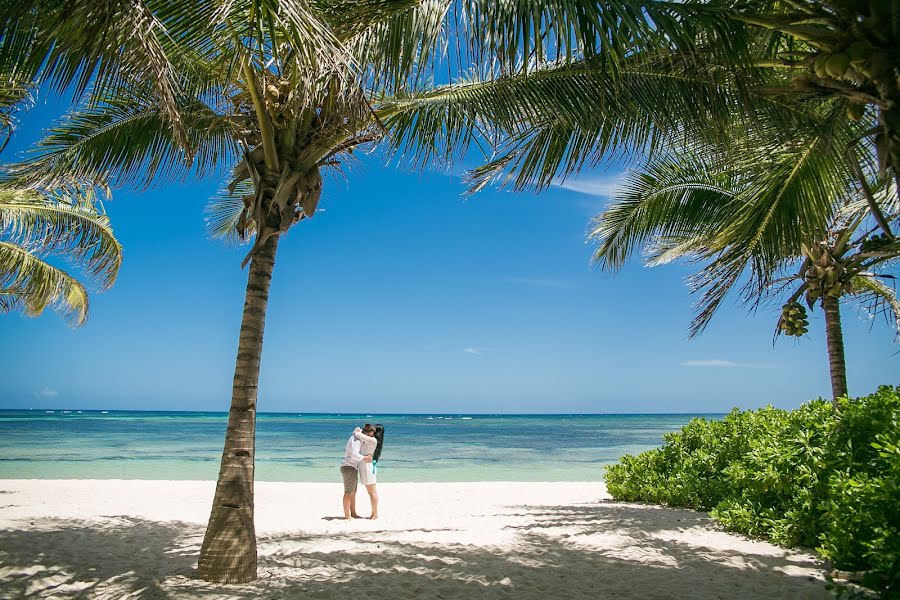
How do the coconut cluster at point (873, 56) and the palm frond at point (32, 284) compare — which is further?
the palm frond at point (32, 284)

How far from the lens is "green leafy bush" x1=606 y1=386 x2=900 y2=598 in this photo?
380cm

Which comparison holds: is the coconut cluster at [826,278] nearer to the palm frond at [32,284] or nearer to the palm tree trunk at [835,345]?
the palm tree trunk at [835,345]

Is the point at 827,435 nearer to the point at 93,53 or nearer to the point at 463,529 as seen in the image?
the point at 463,529

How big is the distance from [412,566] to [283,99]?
4.26m

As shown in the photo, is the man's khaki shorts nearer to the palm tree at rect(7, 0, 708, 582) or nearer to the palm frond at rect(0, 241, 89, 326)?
the palm tree at rect(7, 0, 708, 582)

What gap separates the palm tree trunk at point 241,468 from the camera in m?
4.62

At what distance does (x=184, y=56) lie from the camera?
4.98 metres

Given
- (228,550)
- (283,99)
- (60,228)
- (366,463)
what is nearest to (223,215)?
(60,228)

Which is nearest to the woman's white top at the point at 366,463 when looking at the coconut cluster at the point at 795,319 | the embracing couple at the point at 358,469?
the embracing couple at the point at 358,469

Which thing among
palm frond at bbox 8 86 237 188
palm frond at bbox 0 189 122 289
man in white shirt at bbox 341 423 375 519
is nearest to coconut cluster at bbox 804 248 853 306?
man in white shirt at bbox 341 423 375 519

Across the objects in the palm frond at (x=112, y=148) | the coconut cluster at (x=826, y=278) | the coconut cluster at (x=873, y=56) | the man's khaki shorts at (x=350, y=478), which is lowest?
the man's khaki shorts at (x=350, y=478)

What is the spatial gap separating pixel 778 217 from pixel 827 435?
6.56 ft

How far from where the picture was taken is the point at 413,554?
5.77m

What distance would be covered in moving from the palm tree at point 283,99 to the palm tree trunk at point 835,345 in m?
4.98
